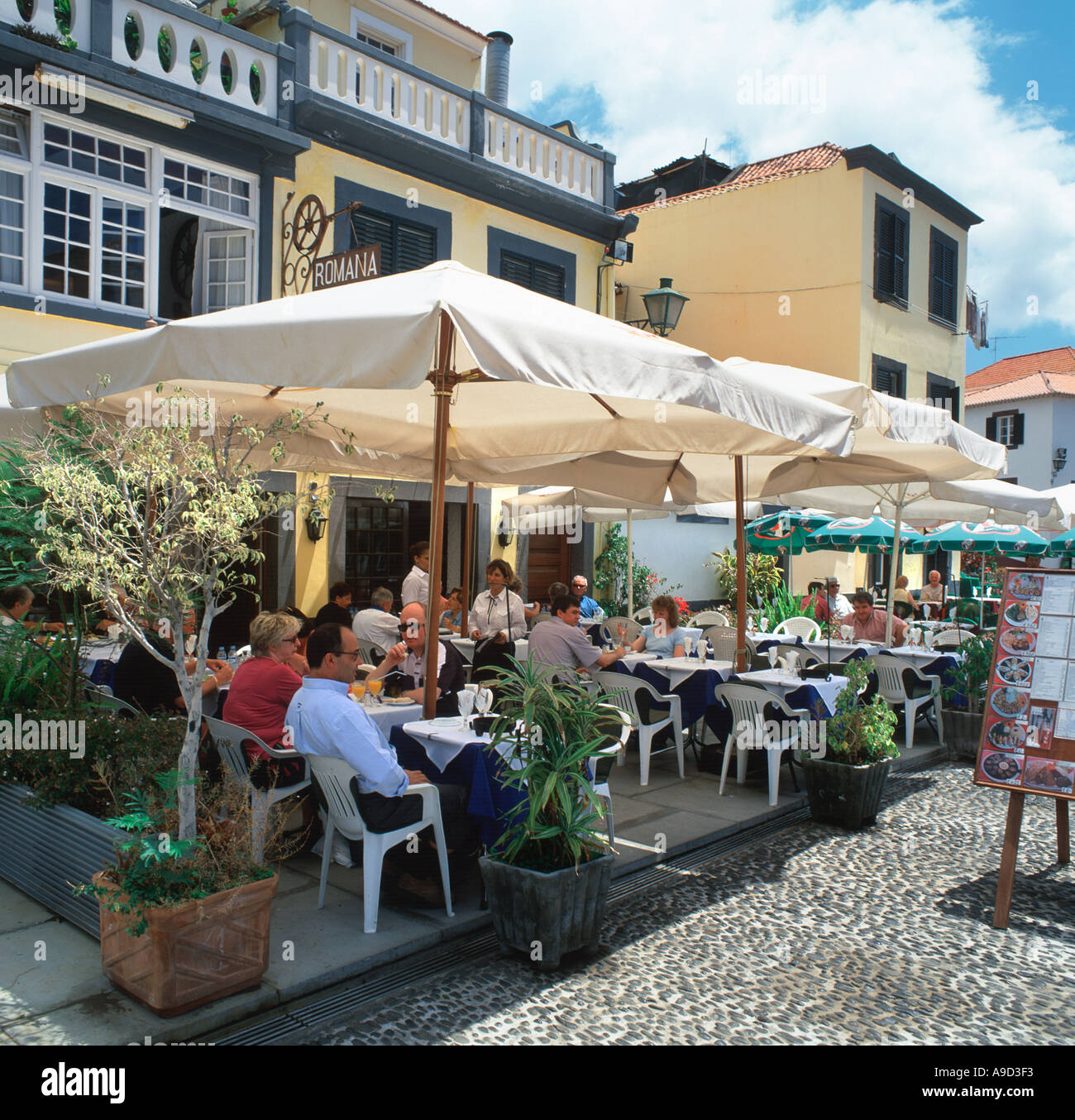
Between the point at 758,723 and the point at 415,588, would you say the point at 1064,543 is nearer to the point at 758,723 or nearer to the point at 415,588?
the point at 758,723

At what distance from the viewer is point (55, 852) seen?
14.3 ft

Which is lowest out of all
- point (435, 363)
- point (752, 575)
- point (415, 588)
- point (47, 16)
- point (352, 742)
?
point (352, 742)

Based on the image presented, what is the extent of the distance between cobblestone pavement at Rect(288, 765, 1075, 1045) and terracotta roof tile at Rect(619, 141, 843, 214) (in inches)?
656

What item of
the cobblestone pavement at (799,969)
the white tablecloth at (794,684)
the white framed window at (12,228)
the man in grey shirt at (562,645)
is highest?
→ the white framed window at (12,228)

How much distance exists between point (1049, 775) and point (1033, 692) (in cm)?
44

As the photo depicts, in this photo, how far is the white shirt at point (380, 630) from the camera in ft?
28.2

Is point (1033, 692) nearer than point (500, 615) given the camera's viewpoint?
Yes

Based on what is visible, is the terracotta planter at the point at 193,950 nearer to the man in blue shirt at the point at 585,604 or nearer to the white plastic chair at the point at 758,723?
the white plastic chair at the point at 758,723

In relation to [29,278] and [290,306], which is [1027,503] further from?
[29,278]

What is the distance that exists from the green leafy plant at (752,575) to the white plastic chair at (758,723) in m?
10.2

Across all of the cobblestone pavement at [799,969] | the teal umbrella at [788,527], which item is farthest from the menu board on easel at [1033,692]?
the teal umbrella at [788,527]

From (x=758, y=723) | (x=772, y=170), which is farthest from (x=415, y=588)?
(x=772, y=170)
